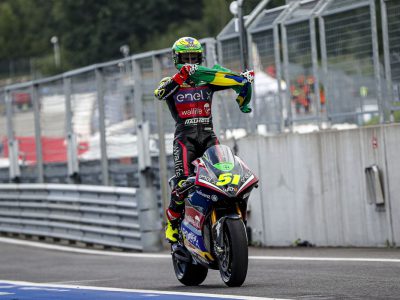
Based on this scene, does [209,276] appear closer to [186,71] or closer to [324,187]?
[186,71]

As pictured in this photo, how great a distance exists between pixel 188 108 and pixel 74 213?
31.4 feet

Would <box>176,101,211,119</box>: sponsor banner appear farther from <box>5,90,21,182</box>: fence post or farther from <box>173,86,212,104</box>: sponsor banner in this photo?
<box>5,90,21,182</box>: fence post

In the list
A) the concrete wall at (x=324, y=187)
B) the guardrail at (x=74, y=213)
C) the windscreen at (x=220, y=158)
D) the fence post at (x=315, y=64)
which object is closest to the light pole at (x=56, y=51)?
the guardrail at (x=74, y=213)

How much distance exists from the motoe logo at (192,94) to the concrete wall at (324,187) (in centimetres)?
446

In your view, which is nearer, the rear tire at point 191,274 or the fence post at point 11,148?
the rear tire at point 191,274

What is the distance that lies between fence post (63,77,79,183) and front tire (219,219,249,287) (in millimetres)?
11661

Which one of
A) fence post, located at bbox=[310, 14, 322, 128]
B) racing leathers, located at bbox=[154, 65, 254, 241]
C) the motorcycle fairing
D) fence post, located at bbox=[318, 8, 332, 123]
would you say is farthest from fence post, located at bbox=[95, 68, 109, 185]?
the motorcycle fairing

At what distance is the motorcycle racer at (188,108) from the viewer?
39.1 feet

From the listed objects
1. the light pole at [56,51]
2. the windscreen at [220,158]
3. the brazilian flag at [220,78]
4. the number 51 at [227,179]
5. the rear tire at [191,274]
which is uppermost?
the light pole at [56,51]

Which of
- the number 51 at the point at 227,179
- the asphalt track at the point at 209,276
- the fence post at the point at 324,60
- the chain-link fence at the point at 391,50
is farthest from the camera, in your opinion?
the fence post at the point at 324,60

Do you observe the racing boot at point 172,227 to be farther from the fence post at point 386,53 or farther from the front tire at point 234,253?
the fence post at point 386,53

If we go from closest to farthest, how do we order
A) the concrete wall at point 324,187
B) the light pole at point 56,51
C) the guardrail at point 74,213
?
the concrete wall at point 324,187, the guardrail at point 74,213, the light pole at point 56,51

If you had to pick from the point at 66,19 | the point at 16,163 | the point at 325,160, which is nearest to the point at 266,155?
the point at 325,160

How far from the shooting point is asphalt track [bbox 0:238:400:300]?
10555 millimetres
